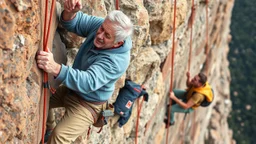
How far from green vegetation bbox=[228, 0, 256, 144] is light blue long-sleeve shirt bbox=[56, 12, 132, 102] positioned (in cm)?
2365

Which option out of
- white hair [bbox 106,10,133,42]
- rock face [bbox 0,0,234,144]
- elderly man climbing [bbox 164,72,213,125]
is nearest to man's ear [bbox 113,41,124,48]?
white hair [bbox 106,10,133,42]

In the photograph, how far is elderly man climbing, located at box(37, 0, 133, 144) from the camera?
118 inches

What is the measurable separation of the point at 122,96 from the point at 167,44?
6.36ft

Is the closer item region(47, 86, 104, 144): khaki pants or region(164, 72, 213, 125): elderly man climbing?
region(47, 86, 104, 144): khaki pants

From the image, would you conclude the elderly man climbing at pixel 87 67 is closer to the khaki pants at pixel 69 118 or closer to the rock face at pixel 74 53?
the khaki pants at pixel 69 118

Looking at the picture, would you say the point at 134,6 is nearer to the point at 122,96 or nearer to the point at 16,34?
the point at 122,96

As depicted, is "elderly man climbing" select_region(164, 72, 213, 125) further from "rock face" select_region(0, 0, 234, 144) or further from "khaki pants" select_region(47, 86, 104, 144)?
"khaki pants" select_region(47, 86, 104, 144)

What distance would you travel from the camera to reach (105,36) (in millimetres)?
3139

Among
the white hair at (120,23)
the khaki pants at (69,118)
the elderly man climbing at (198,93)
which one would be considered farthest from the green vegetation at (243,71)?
the white hair at (120,23)

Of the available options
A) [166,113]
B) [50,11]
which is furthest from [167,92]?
[50,11]

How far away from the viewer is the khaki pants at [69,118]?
3.39 metres

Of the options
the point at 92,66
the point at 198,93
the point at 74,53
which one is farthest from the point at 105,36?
the point at 198,93

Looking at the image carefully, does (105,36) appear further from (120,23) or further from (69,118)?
(69,118)

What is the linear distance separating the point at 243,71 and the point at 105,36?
95.7 ft
